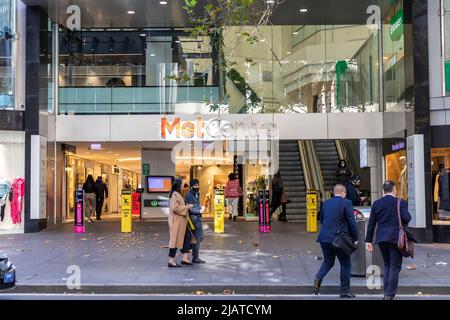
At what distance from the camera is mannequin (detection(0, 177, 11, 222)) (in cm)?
1647

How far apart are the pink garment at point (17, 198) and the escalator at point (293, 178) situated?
9.67 metres

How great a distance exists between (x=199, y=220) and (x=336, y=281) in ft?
10.1

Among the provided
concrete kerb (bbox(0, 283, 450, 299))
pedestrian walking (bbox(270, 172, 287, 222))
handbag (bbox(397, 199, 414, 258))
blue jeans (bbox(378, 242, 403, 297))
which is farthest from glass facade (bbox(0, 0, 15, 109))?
handbag (bbox(397, 199, 414, 258))

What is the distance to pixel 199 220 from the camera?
10500mm

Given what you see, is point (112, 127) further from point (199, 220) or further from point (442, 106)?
point (442, 106)

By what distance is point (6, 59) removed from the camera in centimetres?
1695

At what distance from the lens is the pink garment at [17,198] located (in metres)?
16.8

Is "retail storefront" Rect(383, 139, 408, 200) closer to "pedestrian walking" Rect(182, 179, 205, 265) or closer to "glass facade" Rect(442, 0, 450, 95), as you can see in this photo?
"glass facade" Rect(442, 0, 450, 95)

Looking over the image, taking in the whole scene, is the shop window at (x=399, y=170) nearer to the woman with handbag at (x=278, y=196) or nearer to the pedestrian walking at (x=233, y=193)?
the woman with handbag at (x=278, y=196)

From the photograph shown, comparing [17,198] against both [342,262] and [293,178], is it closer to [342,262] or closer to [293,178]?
[293,178]

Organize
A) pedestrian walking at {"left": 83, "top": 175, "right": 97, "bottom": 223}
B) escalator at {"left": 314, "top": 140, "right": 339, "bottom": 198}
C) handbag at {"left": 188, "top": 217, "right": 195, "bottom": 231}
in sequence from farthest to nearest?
escalator at {"left": 314, "top": 140, "right": 339, "bottom": 198} → pedestrian walking at {"left": 83, "top": 175, "right": 97, "bottom": 223} → handbag at {"left": 188, "top": 217, "right": 195, "bottom": 231}

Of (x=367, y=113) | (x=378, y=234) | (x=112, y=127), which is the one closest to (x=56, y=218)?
(x=112, y=127)

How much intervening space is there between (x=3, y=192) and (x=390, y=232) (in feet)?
43.2

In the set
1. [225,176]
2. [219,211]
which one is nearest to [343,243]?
[219,211]
